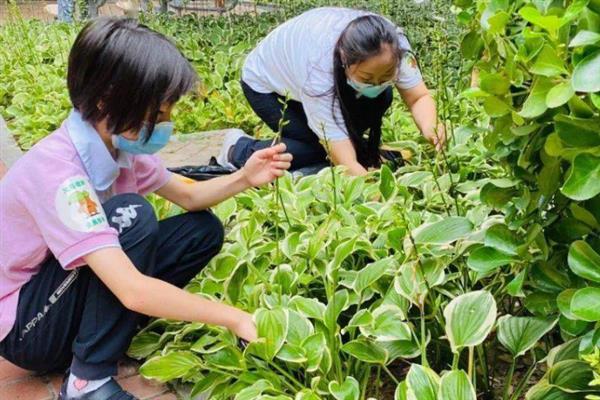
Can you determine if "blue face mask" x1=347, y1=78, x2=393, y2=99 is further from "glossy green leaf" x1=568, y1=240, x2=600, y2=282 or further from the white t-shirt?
"glossy green leaf" x1=568, y1=240, x2=600, y2=282

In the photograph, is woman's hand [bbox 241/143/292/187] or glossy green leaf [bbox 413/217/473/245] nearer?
glossy green leaf [bbox 413/217/473/245]

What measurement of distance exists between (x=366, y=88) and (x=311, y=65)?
0.85 feet

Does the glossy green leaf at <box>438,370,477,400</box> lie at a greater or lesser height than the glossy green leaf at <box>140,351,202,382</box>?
greater

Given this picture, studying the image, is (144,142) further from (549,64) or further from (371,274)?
(549,64)

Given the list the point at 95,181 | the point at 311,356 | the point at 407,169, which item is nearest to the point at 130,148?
the point at 95,181

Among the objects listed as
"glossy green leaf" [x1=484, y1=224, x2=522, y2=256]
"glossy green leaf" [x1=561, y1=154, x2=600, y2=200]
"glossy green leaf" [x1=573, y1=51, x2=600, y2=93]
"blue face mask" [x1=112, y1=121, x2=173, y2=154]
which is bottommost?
"glossy green leaf" [x1=484, y1=224, x2=522, y2=256]

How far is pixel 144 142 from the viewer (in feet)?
6.02

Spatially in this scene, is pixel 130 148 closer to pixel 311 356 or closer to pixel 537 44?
pixel 311 356

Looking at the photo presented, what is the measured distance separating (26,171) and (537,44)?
3.88 feet

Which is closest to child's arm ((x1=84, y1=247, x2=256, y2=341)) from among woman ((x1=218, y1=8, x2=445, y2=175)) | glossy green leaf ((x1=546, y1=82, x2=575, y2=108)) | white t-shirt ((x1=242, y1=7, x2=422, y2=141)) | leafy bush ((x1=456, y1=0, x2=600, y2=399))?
leafy bush ((x1=456, y1=0, x2=600, y2=399))

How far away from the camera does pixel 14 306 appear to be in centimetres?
185

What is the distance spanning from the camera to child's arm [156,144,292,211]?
2057 mm

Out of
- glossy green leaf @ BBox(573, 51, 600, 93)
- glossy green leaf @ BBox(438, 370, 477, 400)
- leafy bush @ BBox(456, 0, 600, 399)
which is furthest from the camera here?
glossy green leaf @ BBox(438, 370, 477, 400)

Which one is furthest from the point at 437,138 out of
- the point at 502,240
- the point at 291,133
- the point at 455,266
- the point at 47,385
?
the point at 47,385
